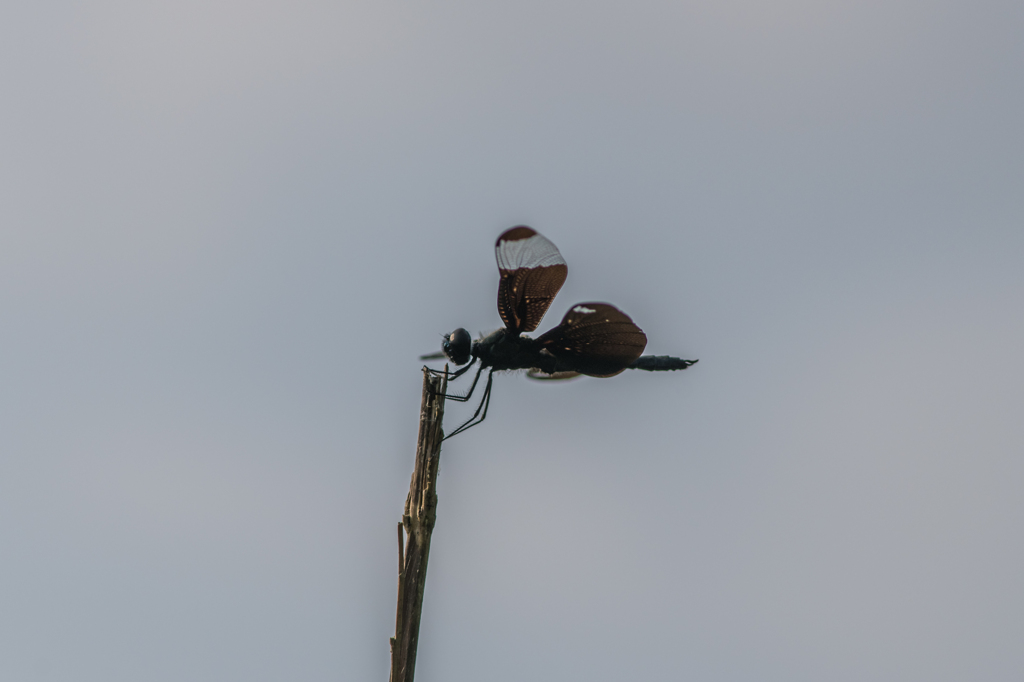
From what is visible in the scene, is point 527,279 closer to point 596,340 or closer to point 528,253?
point 528,253

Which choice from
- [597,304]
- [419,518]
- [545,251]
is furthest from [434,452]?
[545,251]

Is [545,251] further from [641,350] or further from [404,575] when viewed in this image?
[404,575]

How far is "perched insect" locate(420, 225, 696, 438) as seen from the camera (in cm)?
574

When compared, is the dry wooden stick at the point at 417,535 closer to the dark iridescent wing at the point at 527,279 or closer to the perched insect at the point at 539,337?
the perched insect at the point at 539,337

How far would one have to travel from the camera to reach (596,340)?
19.6 ft

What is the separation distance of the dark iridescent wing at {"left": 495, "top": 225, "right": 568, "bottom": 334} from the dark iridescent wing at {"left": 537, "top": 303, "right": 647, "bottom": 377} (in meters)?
0.25

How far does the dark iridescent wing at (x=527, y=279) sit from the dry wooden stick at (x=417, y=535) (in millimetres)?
2264

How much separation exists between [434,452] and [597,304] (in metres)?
2.24

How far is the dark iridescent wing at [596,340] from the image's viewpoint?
18.5ft

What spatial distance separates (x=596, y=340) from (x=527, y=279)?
721mm

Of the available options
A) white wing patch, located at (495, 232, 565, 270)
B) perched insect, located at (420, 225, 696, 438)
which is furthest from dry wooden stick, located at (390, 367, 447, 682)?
white wing patch, located at (495, 232, 565, 270)

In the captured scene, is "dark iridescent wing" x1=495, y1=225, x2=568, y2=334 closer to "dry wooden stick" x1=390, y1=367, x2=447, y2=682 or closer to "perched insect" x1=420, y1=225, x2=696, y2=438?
"perched insect" x1=420, y1=225, x2=696, y2=438

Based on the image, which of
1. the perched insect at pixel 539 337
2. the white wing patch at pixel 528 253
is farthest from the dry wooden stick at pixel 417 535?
the white wing patch at pixel 528 253

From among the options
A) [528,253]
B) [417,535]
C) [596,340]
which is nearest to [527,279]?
[528,253]
